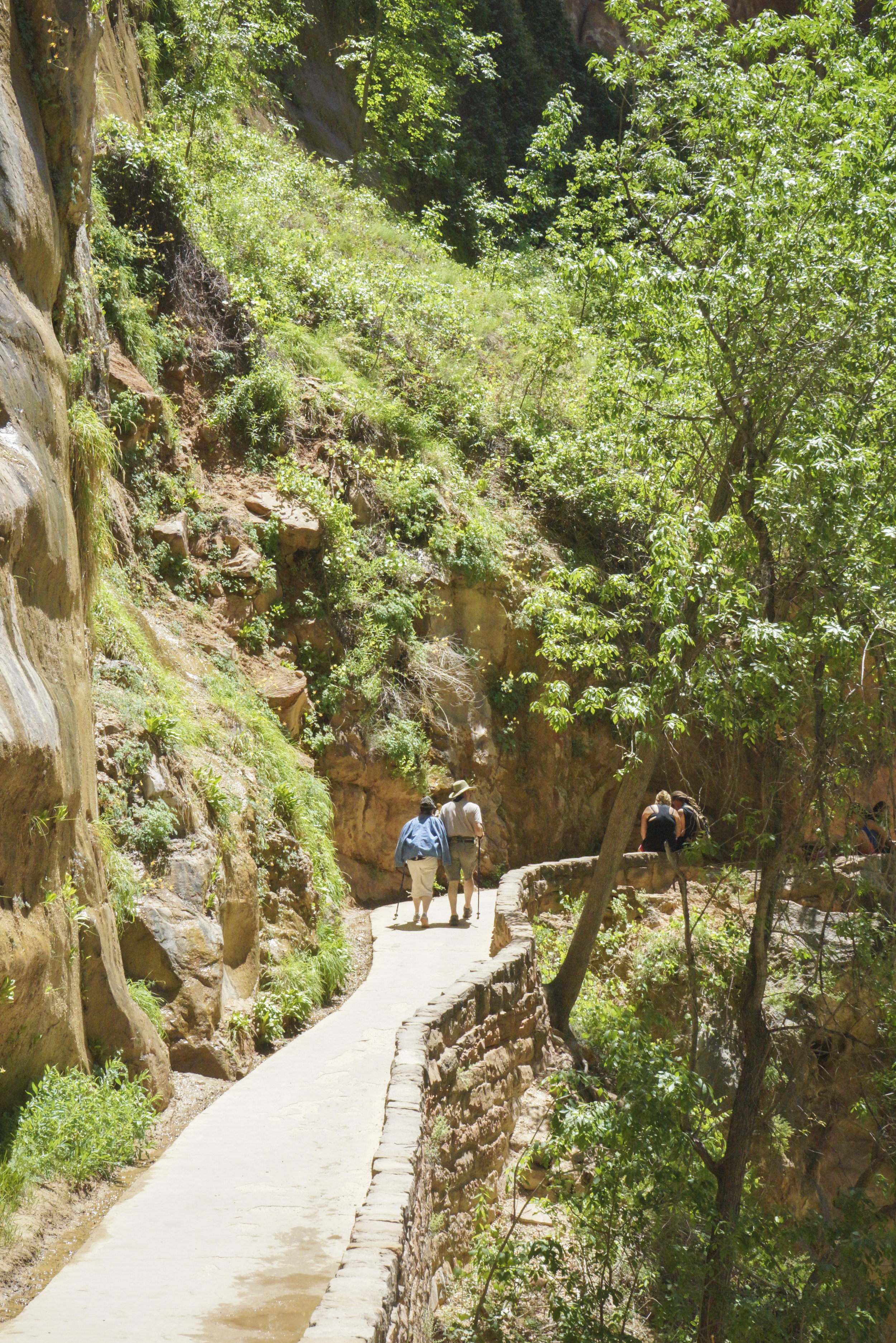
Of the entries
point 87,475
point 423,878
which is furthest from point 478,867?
point 87,475

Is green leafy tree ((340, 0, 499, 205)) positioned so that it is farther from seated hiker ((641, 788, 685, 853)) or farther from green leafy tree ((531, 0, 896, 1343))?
seated hiker ((641, 788, 685, 853))

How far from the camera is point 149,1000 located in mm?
7203

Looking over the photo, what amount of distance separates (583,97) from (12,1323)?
36527 millimetres

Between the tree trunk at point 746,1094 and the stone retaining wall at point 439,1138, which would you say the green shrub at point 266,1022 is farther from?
the tree trunk at point 746,1094

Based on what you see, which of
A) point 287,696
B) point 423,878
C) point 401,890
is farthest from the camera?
point 401,890

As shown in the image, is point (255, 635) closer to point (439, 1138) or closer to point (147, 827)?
point (147, 827)

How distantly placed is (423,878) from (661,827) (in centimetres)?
396

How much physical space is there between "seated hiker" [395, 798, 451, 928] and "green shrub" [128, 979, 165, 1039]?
4.45 metres

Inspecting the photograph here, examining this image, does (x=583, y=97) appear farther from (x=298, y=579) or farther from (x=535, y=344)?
(x=298, y=579)

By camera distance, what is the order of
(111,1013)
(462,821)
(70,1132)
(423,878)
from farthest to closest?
(462,821)
(423,878)
(111,1013)
(70,1132)

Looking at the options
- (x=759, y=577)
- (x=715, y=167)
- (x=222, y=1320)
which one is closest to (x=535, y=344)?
(x=715, y=167)

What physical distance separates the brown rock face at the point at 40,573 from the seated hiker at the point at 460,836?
567cm

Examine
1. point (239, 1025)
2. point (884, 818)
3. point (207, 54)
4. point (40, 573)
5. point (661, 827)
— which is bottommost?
point (239, 1025)

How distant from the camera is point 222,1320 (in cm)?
432
